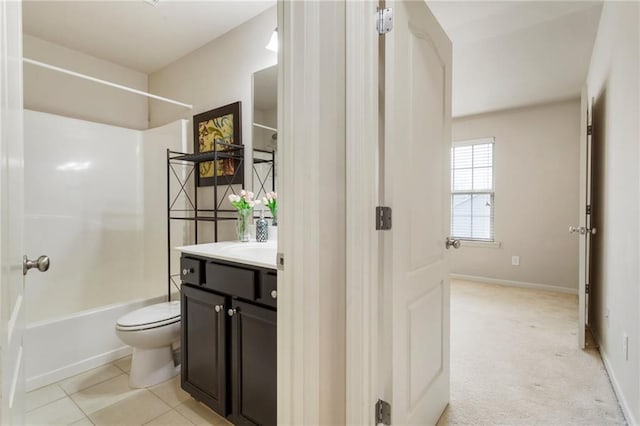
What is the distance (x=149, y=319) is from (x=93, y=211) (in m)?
1.53

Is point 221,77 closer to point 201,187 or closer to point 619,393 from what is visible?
point 201,187

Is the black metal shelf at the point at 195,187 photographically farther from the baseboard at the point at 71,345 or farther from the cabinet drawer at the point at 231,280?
the cabinet drawer at the point at 231,280

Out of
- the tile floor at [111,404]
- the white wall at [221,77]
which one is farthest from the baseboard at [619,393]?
the white wall at [221,77]

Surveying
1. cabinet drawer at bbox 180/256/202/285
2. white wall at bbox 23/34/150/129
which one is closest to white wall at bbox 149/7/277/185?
white wall at bbox 23/34/150/129

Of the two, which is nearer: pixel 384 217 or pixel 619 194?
pixel 384 217

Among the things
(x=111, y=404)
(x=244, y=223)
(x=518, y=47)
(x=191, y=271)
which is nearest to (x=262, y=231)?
(x=244, y=223)

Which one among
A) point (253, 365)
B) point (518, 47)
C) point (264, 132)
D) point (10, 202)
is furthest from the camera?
point (518, 47)

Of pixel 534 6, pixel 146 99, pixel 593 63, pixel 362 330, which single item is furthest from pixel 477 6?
pixel 146 99

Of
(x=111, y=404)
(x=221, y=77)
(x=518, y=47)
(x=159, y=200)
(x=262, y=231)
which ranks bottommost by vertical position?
(x=111, y=404)

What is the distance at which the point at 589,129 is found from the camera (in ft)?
8.13

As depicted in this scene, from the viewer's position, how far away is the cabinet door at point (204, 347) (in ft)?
5.22

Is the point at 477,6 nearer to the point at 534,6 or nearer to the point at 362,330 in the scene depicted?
the point at 534,6

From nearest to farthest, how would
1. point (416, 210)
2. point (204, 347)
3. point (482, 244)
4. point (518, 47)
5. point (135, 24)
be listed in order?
point (416, 210), point (204, 347), point (135, 24), point (518, 47), point (482, 244)

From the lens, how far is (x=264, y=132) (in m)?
2.34
